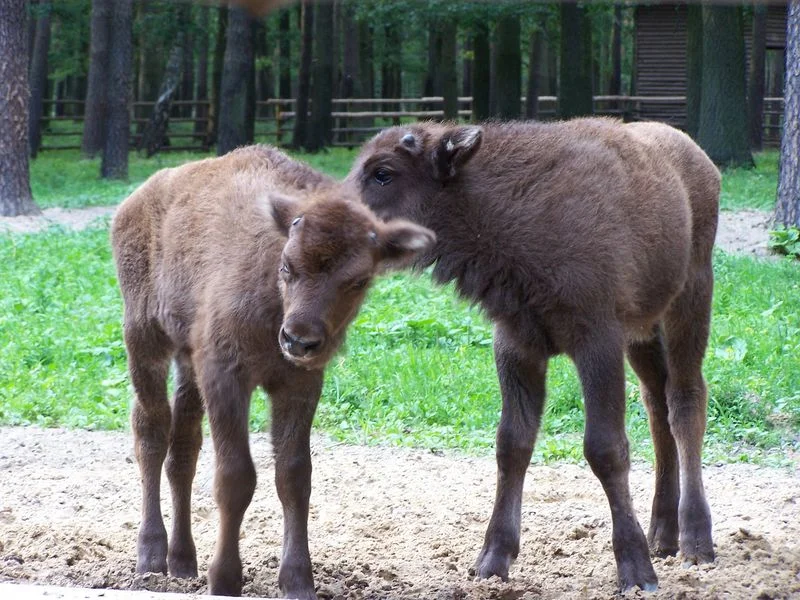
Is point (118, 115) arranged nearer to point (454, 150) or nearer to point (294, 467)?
point (454, 150)

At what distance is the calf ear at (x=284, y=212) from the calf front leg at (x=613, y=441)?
1.43 m

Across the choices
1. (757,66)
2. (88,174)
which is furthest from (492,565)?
(757,66)

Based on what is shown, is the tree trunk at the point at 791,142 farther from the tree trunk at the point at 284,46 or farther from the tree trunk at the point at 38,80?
the tree trunk at the point at 284,46

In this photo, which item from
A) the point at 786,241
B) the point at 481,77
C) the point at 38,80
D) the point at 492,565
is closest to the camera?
the point at 492,565

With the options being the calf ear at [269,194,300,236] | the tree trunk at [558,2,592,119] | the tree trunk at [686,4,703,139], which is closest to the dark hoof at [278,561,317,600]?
the calf ear at [269,194,300,236]

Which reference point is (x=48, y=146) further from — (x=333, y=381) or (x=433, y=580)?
(x=433, y=580)

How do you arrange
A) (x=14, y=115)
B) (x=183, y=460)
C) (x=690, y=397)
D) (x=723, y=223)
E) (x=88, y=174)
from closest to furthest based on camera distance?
1. (x=183, y=460)
2. (x=690, y=397)
3. (x=723, y=223)
4. (x=14, y=115)
5. (x=88, y=174)

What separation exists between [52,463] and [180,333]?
101 inches

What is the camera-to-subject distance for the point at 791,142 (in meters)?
13.2

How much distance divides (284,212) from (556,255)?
1.26 metres

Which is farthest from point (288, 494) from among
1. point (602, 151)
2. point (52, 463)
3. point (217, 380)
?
point (52, 463)

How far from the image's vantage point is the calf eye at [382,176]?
16.8ft

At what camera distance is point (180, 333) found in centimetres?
514

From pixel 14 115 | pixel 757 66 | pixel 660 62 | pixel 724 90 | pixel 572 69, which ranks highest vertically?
pixel 660 62
